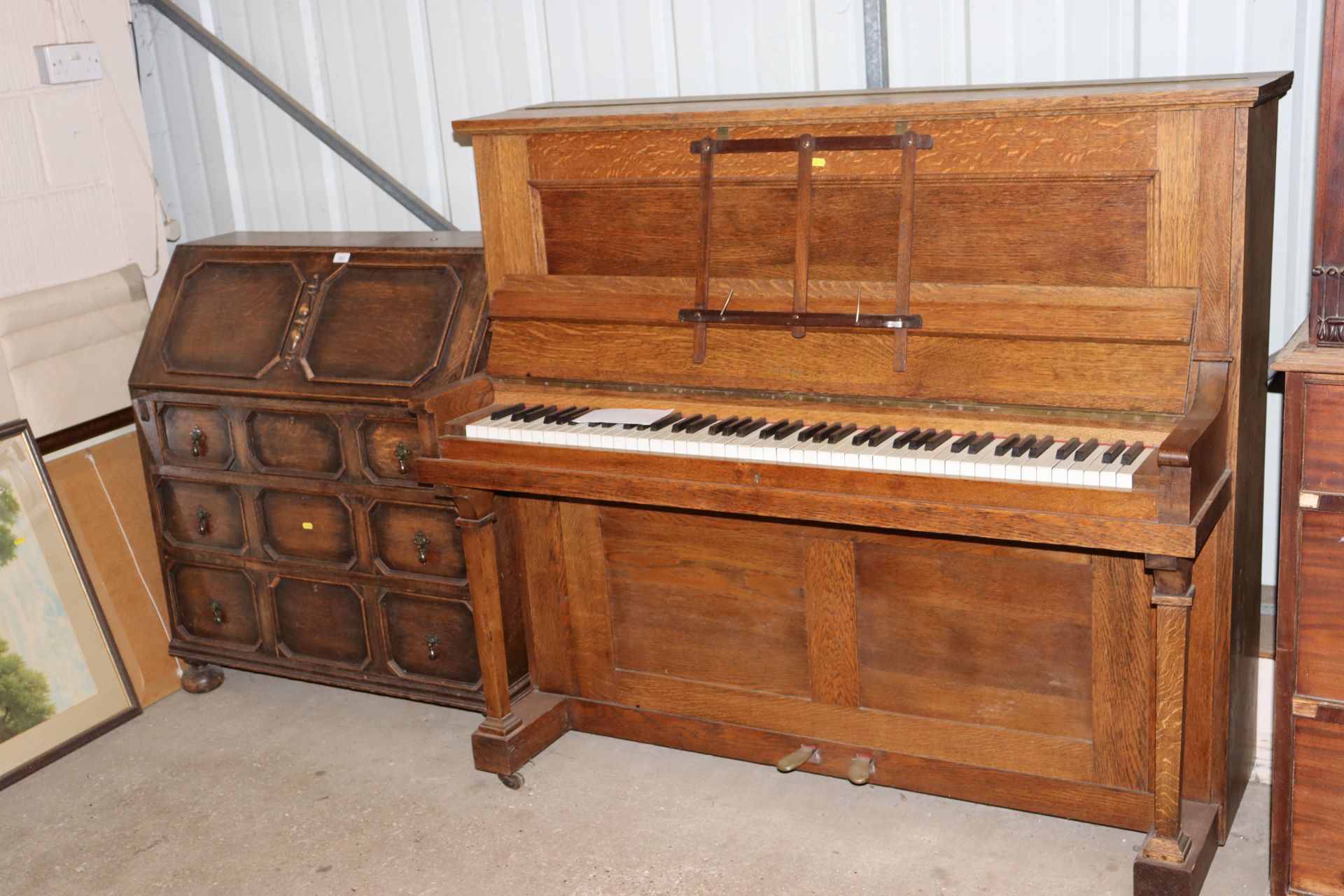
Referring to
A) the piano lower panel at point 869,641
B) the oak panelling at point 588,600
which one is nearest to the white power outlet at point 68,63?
the piano lower panel at point 869,641

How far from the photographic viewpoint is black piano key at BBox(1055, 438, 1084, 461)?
250cm

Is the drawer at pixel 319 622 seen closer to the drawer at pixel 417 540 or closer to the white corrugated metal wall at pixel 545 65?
the drawer at pixel 417 540

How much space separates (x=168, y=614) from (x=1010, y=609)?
98.4 inches

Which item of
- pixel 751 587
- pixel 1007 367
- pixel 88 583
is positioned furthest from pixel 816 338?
pixel 88 583

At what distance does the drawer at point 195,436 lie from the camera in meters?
3.77

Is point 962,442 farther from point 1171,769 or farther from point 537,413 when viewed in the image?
point 537,413

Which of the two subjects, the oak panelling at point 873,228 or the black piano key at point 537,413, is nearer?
the oak panelling at point 873,228

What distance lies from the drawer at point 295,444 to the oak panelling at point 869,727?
0.97 m

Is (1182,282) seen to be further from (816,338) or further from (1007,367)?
(816,338)

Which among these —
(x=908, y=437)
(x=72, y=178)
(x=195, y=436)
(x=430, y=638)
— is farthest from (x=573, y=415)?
(x=72, y=178)

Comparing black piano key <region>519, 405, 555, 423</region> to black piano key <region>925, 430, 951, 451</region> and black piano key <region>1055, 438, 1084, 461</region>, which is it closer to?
black piano key <region>925, 430, 951, 451</region>

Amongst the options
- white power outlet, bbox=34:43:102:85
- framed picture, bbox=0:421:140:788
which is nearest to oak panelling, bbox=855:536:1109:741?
framed picture, bbox=0:421:140:788

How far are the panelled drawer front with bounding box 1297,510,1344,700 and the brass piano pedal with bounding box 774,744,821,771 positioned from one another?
3.52 feet

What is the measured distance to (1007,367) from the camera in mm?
2695
